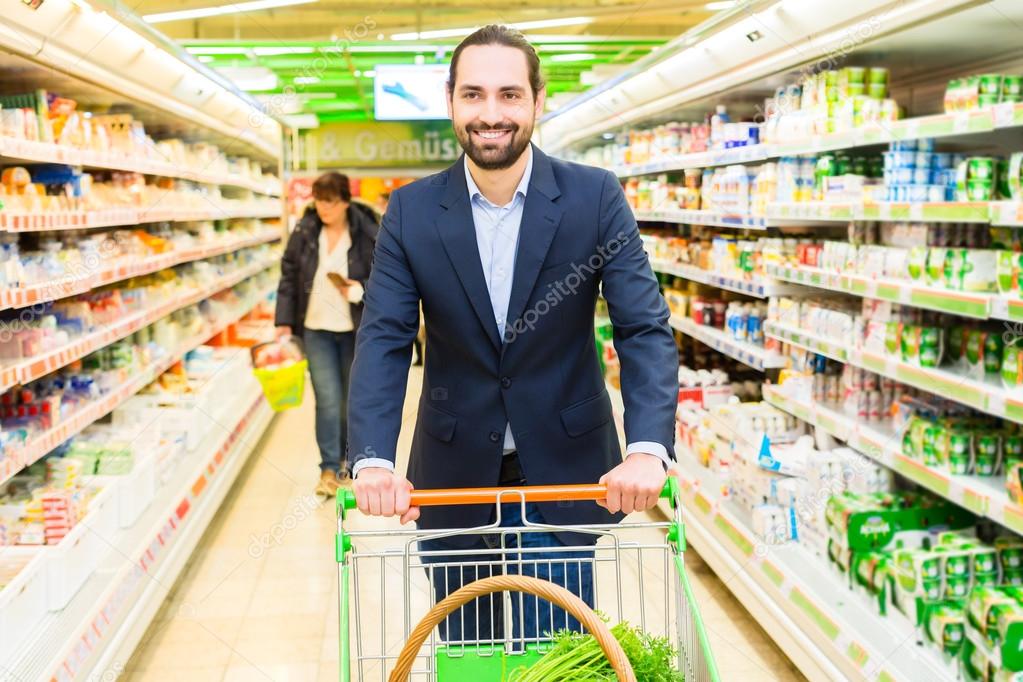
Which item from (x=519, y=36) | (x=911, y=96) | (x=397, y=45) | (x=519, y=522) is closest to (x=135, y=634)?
(x=519, y=522)

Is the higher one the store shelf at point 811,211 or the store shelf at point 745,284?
the store shelf at point 811,211

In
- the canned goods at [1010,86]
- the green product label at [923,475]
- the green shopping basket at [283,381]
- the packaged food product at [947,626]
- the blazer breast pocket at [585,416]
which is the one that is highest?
the canned goods at [1010,86]

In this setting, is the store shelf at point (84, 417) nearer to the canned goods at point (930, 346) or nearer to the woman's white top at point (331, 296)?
the woman's white top at point (331, 296)

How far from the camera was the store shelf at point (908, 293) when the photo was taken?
9.07ft

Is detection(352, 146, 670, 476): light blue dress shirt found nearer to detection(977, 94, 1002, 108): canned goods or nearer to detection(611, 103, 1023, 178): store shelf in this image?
detection(611, 103, 1023, 178): store shelf

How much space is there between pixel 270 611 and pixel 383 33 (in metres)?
10.2

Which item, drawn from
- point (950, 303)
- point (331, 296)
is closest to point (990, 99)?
point (950, 303)

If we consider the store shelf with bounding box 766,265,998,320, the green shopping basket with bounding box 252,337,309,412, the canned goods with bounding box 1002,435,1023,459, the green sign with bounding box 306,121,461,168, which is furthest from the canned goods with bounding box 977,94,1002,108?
the green sign with bounding box 306,121,461,168

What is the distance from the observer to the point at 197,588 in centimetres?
446

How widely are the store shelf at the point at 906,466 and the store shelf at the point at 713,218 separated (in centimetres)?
72

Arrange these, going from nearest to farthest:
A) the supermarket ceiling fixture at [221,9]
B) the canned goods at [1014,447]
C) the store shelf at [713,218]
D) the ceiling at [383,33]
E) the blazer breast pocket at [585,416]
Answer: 1. the blazer breast pocket at [585,416]
2. the canned goods at [1014,447]
3. the store shelf at [713,218]
4. the supermarket ceiling fixture at [221,9]
5. the ceiling at [383,33]

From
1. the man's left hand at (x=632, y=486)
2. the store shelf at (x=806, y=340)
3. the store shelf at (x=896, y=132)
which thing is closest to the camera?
the man's left hand at (x=632, y=486)

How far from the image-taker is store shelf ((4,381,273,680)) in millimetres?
3037

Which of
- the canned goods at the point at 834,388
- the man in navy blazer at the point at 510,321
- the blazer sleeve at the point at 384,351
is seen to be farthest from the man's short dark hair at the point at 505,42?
the canned goods at the point at 834,388
